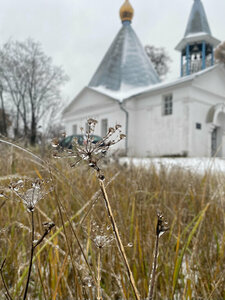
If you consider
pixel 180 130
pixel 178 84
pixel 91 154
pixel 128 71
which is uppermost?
pixel 128 71

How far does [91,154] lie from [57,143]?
1.8 inches

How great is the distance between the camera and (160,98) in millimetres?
16766

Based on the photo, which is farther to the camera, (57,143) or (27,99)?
(27,99)

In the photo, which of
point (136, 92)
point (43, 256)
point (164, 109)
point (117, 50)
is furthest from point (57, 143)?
point (117, 50)

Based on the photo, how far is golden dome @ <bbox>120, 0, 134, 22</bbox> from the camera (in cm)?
2389

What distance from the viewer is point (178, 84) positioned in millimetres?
15711

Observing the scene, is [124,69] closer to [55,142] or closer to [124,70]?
[124,70]

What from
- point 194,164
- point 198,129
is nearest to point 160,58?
point 198,129

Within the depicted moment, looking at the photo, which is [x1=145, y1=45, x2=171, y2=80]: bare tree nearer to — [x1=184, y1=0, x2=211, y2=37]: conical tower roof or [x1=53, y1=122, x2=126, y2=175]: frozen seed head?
[x1=184, y1=0, x2=211, y2=37]: conical tower roof

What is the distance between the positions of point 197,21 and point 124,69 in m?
6.58

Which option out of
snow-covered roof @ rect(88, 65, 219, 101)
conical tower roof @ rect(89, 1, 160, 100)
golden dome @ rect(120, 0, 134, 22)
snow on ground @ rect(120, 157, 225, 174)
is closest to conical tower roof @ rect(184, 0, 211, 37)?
conical tower roof @ rect(89, 1, 160, 100)

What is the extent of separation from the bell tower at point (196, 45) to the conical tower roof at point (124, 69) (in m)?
2.49

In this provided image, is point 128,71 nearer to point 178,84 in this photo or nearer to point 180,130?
point 178,84

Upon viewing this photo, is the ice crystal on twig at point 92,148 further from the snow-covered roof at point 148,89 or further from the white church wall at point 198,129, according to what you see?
the snow-covered roof at point 148,89
